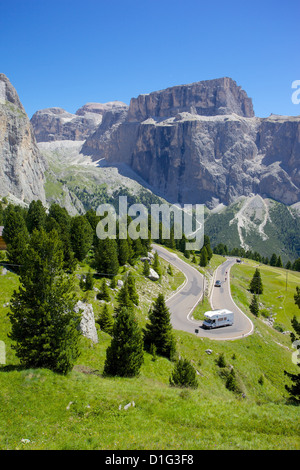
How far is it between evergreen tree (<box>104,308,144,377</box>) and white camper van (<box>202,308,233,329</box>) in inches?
967

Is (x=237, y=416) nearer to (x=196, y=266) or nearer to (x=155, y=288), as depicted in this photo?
(x=155, y=288)

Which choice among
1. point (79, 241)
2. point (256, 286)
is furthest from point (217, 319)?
point (256, 286)

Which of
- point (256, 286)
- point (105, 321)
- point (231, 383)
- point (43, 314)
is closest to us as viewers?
point (43, 314)

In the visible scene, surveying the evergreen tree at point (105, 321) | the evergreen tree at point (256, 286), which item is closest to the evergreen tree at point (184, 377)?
the evergreen tree at point (105, 321)

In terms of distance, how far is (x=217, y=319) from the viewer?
45.0m

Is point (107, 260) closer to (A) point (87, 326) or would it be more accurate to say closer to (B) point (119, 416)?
(A) point (87, 326)

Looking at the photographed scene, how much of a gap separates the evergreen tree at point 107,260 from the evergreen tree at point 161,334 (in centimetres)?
1661

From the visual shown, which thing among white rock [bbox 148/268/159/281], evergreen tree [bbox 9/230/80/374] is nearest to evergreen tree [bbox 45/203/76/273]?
evergreen tree [bbox 9/230/80/374]

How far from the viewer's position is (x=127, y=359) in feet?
70.7

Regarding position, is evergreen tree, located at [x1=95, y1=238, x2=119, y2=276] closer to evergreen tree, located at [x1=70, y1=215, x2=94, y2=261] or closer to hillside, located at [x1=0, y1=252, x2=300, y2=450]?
evergreen tree, located at [x1=70, y1=215, x2=94, y2=261]

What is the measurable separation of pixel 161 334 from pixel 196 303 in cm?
2476

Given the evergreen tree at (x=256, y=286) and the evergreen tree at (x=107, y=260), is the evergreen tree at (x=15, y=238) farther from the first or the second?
the evergreen tree at (x=256, y=286)

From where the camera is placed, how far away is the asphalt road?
43531 mm
